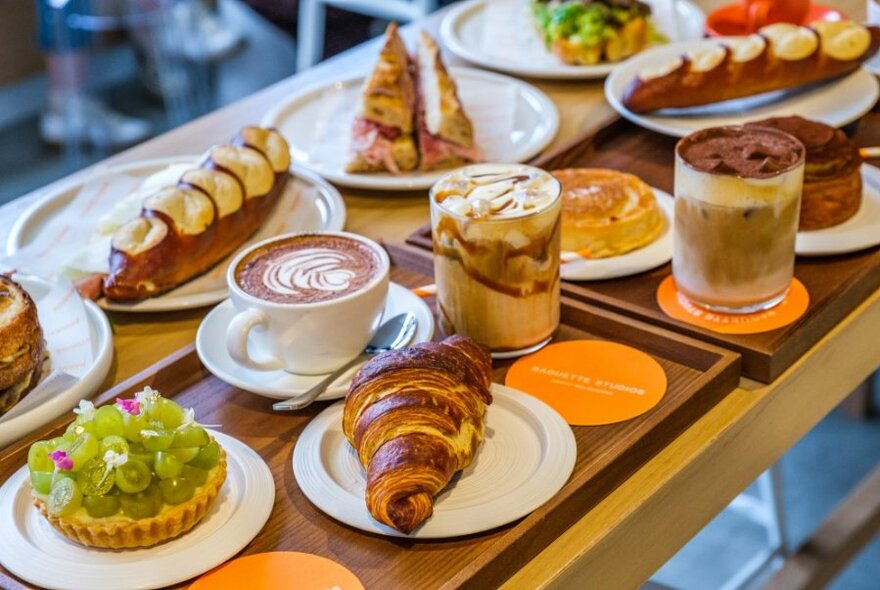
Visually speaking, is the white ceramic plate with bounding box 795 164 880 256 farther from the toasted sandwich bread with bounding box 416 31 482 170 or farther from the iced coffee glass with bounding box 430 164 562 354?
the toasted sandwich bread with bounding box 416 31 482 170

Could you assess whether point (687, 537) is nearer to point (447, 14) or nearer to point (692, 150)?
point (692, 150)

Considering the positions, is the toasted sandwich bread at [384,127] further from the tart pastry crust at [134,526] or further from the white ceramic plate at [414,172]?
the tart pastry crust at [134,526]

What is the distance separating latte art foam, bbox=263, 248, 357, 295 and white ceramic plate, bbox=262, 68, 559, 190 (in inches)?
16.9

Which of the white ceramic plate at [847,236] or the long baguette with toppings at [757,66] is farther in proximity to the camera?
the long baguette with toppings at [757,66]

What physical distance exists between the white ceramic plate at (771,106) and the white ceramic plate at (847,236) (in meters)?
0.30

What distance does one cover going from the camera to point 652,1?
7.78 ft

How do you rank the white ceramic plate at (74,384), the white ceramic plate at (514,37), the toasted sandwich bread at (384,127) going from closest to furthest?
1. the white ceramic plate at (74,384)
2. the toasted sandwich bread at (384,127)
3. the white ceramic plate at (514,37)

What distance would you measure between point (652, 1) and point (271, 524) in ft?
5.44

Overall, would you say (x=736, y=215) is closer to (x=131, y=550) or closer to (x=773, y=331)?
(x=773, y=331)

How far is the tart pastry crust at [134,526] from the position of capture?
1.01 m

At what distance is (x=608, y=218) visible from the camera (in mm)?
1472

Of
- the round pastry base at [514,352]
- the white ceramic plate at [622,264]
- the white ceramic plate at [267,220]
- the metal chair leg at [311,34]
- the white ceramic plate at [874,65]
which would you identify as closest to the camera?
the round pastry base at [514,352]

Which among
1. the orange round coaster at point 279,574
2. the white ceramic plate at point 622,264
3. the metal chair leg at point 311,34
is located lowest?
the metal chair leg at point 311,34

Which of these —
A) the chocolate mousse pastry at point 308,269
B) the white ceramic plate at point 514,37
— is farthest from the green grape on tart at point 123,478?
the white ceramic plate at point 514,37
